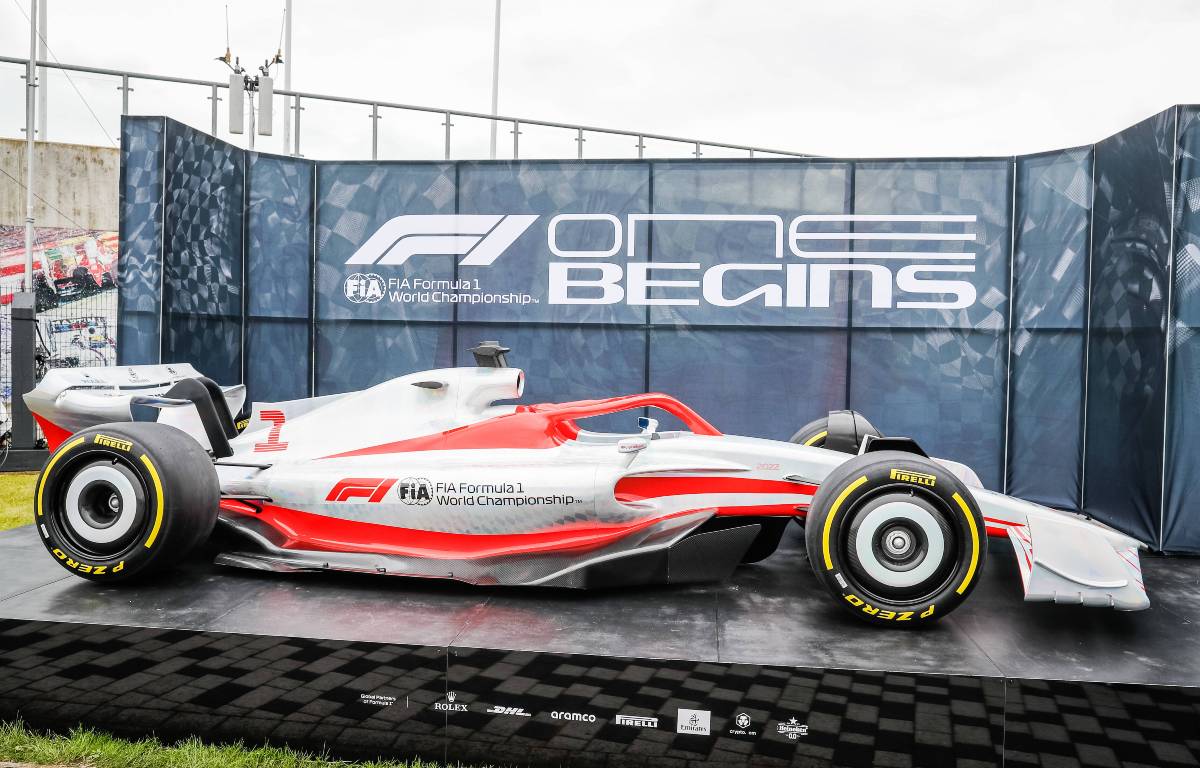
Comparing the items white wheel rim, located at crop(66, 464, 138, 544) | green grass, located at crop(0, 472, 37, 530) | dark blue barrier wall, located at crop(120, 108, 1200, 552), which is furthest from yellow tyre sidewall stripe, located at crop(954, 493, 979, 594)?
green grass, located at crop(0, 472, 37, 530)

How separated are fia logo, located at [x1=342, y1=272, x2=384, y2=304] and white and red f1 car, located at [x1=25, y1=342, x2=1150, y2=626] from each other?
4.02m

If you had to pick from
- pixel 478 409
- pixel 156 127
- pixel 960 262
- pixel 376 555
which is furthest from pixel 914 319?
pixel 156 127

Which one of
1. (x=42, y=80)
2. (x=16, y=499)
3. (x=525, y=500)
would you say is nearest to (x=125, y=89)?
(x=42, y=80)

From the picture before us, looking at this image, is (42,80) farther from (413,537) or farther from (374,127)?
(413,537)

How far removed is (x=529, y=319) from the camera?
828cm

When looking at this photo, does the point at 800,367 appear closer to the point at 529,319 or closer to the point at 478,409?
the point at 529,319

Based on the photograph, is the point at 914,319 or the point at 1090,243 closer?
the point at 1090,243

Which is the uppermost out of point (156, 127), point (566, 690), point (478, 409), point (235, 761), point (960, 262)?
point (156, 127)

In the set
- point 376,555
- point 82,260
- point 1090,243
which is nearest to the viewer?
point 376,555

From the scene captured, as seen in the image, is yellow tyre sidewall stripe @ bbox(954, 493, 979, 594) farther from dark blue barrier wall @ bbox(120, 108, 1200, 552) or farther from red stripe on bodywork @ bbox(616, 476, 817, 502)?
dark blue barrier wall @ bbox(120, 108, 1200, 552)

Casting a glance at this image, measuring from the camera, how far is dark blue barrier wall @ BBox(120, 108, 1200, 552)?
749 centimetres

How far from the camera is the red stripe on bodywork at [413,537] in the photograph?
13.6 ft

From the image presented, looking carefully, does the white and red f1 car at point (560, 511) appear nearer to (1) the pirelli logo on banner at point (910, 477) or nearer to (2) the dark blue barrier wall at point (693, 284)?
(1) the pirelli logo on banner at point (910, 477)

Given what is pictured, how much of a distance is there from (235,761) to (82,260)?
43.0ft
